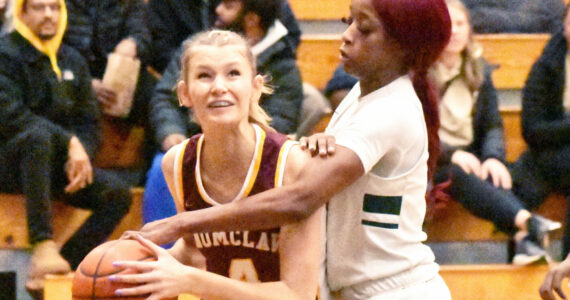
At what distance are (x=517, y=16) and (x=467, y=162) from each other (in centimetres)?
137

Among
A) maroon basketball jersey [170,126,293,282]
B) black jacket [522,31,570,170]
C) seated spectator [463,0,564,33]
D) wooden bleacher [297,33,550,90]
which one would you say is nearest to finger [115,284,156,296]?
maroon basketball jersey [170,126,293,282]

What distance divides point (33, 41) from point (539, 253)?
2.31 metres

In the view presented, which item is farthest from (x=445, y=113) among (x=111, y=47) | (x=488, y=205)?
(x=111, y=47)

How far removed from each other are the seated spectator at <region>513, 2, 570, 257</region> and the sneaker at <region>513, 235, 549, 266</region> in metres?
0.42

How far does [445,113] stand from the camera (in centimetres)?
448

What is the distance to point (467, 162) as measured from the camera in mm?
4387

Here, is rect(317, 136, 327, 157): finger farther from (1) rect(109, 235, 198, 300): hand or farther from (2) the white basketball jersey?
(1) rect(109, 235, 198, 300): hand

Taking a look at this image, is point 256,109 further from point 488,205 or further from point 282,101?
point 488,205

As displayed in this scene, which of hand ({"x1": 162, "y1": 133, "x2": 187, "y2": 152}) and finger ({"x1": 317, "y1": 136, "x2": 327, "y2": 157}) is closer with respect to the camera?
finger ({"x1": 317, "y1": 136, "x2": 327, "y2": 157})

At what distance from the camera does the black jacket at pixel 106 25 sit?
451 cm

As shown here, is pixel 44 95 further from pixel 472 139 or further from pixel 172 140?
pixel 472 139

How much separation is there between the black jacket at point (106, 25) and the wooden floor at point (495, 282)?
172 cm

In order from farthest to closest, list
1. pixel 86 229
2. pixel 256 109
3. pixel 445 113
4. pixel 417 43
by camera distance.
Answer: pixel 445 113
pixel 86 229
pixel 256 109
pixel 417 43

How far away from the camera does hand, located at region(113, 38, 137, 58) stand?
14.7 feet
